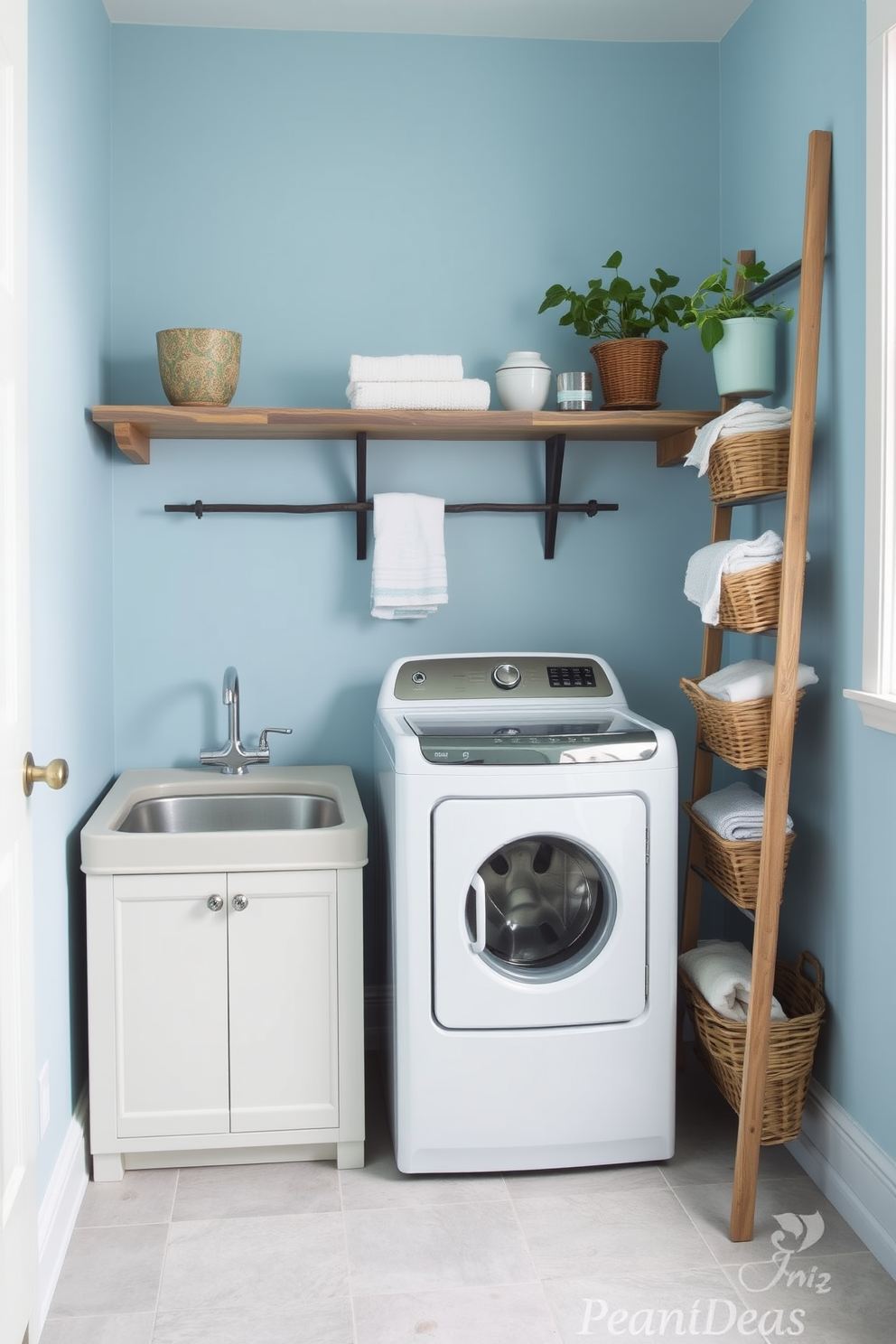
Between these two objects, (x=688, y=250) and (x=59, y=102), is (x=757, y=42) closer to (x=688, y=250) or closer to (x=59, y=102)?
(x=688, y=250)

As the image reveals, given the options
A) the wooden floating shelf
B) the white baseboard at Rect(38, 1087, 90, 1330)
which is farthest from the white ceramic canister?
the white baseboard at Rect(38, 1087, 90, 1330)

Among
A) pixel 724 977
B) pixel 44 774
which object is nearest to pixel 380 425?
pixel 44 774

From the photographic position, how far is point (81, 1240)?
2068 millimetres

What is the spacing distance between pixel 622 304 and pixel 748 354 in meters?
0.39

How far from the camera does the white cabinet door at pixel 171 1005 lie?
2.24 metres

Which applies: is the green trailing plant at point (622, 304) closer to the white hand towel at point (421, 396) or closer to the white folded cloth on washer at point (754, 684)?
the white hand towel at point (421, 396)

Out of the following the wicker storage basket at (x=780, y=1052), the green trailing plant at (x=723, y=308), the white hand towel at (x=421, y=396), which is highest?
the green trailing plant at (x=723, y=308)

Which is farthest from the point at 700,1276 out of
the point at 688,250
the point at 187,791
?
the point at 688,250

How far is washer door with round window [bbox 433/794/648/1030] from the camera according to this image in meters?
2.19

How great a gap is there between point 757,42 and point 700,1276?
2512 millimetres

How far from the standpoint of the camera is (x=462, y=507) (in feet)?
9.02

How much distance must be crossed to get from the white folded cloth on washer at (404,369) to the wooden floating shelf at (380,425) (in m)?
0.07

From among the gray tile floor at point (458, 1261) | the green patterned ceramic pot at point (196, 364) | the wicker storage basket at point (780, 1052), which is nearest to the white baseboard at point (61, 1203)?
the gray tile floor at point (458, 1261)

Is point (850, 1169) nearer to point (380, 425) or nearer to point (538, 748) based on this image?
point (538, 748)
